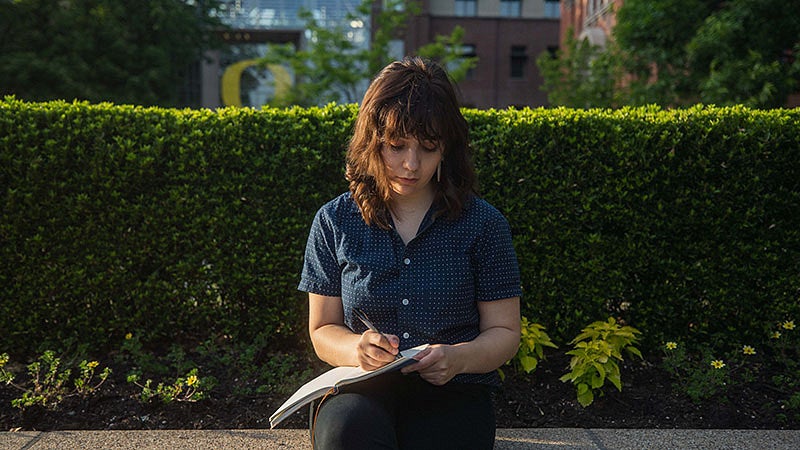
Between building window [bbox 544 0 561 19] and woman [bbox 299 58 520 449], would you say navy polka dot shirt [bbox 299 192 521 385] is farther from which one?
building window [bbox 544 0 561 19]

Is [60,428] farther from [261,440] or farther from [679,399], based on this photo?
[679,399]

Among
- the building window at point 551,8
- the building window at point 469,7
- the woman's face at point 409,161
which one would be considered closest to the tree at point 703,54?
the woman's face at point 409,161

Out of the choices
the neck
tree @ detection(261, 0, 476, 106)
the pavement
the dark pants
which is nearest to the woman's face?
the neck

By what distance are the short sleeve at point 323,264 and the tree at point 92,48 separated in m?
23.6

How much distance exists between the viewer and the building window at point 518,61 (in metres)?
42.3

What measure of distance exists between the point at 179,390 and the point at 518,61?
41.6 m

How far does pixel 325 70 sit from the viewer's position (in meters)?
22.9

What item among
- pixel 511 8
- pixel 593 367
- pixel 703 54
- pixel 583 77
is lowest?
pixel 593 367

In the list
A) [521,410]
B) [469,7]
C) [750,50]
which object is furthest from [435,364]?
[469,7]

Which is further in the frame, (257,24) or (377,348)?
(257,24)

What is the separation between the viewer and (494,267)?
92.7 inches

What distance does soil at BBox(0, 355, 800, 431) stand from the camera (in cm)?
335

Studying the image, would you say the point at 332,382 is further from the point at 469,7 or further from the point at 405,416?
the point at 469,7

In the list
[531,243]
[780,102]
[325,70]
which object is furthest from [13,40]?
[531,243]
